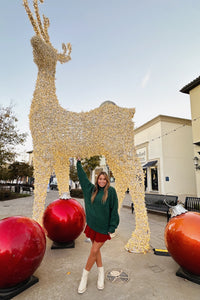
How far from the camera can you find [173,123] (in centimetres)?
1600

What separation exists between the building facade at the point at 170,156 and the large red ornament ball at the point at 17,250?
14.4 m

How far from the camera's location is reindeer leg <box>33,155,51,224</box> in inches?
150

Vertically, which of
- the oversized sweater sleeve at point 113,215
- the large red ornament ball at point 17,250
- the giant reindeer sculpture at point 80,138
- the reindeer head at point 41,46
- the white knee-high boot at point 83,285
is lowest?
the white knee-high boot at point 83,285

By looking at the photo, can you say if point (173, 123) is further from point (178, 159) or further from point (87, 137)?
point (87, 137)

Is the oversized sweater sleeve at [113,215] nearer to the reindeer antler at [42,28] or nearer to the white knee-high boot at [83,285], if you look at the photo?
the white knee-high boot at [83,285]

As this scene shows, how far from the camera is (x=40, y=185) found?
385cm

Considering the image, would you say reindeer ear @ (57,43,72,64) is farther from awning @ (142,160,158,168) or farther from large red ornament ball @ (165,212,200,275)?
awning @ (142,160,158,168)

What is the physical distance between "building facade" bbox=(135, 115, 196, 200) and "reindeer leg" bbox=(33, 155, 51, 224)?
13.3 meters

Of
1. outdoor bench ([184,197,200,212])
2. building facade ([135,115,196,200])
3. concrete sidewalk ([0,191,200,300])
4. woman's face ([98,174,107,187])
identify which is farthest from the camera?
building facade ([135,115,196,200])

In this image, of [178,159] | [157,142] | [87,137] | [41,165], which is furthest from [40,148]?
[178,159]

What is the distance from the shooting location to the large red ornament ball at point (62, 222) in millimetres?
3605

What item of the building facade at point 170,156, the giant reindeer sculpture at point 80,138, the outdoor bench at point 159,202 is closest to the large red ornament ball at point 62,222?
the giant reindeer sculpture at point 80,138

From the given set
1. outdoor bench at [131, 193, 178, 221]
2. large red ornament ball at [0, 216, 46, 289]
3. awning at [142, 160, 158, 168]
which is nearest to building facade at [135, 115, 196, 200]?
awning at [142, 160, 158, 168]

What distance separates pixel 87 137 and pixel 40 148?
1.12 m
